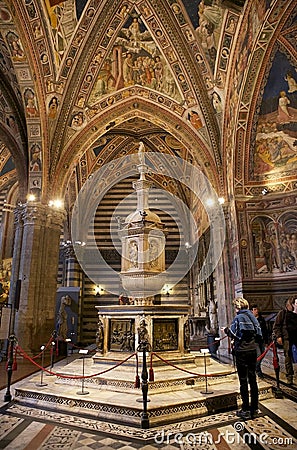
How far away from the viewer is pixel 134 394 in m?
4.85

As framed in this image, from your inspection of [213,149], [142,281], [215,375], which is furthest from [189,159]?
[215,375]

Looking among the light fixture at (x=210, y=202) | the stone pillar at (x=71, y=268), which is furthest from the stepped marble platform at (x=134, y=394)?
the stone pillar at (x=71, y=268)

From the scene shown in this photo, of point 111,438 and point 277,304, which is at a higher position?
point 277,304

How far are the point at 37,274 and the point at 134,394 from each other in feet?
24.4

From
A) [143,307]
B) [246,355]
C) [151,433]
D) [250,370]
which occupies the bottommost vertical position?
[151,433]

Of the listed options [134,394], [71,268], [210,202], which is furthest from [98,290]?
[134,394]

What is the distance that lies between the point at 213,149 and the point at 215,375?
9.09 meters

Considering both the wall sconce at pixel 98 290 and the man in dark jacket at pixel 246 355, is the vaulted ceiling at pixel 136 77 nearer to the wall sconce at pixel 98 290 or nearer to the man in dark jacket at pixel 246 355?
the wall sconce at pixel 98 290

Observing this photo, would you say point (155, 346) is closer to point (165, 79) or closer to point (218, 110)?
point (218, 110)

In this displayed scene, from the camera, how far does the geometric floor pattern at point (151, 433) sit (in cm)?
334

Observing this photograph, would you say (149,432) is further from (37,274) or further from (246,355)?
(37,274)

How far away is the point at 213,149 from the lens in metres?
12.9

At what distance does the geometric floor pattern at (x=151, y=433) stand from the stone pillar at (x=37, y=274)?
260 inches

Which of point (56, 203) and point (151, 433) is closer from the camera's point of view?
point (151, 433)
